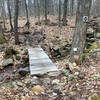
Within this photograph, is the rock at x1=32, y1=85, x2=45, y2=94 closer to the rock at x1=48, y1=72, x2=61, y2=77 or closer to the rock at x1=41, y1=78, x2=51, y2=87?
the rock at x1=41, y1=78, x2=51, y2=87

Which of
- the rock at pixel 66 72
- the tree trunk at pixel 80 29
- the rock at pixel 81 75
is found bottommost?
the rock at pixel 66 72

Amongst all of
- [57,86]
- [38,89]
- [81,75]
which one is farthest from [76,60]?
[38,89]

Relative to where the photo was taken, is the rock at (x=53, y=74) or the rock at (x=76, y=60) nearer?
the rock at (x=53, y=74)

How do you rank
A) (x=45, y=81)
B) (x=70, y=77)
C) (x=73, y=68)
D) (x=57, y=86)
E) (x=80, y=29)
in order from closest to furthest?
(x=57, y=86)
(x=70, y=77)
(x=45, y=81)
(x=73, y=68)
(x=80, y=29)

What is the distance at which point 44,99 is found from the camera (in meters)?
3.75

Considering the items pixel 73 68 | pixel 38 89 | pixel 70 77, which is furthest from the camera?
pixel 73 68

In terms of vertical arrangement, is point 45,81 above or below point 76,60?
below

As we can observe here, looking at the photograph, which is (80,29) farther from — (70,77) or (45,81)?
(45,81)

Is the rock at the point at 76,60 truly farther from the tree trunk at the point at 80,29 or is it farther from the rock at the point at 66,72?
the rock at the point at 66,72

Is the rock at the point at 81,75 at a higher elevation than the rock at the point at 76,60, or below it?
below

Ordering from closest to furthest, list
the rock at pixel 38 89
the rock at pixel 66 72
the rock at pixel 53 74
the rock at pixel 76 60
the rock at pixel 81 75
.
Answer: the rock at pixel 38 89 → the rock at pixel 81 75 → the rock at pixel 66 72 → the rock at pixel 53 74 → the rock at pixel 76 60

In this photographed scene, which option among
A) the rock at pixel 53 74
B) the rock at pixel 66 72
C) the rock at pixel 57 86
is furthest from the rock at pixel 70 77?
the rock at pixel 53 74

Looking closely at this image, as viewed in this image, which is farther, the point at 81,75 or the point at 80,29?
the point at 80,29

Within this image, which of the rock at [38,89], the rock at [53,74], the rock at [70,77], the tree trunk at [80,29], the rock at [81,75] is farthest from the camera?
the tree trunk at [80,29]
